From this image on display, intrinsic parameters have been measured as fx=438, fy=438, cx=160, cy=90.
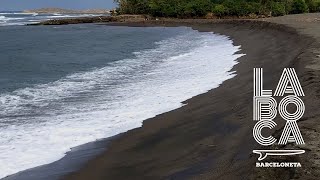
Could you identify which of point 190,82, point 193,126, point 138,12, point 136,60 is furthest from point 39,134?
point 138,12

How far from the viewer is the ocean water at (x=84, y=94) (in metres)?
11.6

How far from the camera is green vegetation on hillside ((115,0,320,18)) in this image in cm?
8738

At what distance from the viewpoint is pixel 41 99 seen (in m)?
16.8

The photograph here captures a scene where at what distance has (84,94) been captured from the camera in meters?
17.5

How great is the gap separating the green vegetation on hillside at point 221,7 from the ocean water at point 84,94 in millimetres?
59512

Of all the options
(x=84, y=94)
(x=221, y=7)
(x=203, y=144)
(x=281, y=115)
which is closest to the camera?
(x=203, y=144)

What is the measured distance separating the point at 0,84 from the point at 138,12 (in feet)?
274

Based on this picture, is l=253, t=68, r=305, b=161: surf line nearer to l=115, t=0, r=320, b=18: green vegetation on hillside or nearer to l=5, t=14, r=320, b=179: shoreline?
l=5, t=14, r=320, b=179: shoreline

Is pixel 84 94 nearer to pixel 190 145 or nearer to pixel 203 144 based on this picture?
pixel 190 145

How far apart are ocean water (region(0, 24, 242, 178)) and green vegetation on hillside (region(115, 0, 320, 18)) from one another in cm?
5951

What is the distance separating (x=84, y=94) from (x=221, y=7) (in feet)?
250

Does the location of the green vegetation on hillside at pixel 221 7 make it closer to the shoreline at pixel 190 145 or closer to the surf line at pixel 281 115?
the shoreline at pixel 190 145

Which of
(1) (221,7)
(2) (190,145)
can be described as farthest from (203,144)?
(1) (221,7)

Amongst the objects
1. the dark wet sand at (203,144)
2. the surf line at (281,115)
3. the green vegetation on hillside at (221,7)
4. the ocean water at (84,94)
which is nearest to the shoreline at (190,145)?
the dark wet sand at (203,144)
